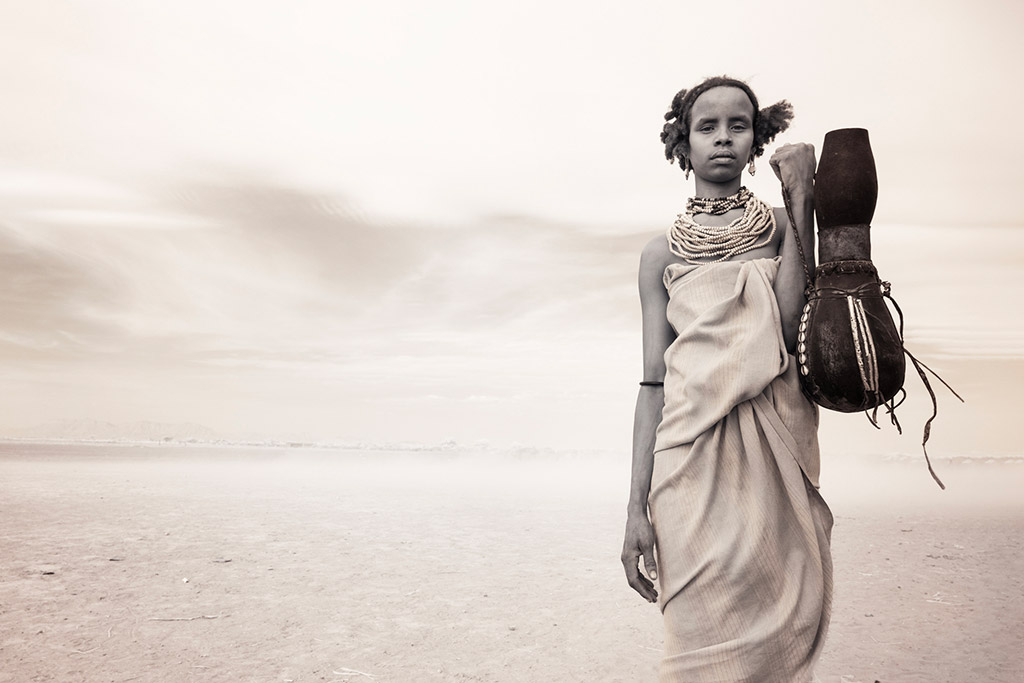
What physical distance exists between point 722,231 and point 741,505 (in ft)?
2.96

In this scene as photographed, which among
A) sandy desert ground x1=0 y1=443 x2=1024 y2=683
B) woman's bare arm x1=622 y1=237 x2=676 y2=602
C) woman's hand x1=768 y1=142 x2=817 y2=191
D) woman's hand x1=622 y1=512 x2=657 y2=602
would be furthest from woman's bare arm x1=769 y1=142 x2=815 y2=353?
sandy desert ground x1=0 y1=443 x2=1024 y2=683

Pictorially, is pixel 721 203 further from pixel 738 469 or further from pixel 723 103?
pixel 738 469

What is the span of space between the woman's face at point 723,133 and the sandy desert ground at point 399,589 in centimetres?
347

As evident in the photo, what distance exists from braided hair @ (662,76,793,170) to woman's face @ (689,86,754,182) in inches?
2.2

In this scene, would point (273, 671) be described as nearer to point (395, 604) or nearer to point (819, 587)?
point (395, 604)

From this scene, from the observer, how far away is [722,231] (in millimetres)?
2416

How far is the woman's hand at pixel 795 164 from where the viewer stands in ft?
7.20

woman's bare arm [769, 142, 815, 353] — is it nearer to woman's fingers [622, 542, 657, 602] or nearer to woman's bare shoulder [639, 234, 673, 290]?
woman's bare shoulder [639, 234, 673, 290]

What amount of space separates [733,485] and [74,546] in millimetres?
8277

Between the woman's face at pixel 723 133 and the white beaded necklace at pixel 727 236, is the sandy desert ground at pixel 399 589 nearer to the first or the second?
the white beaded necklace at pixel 727 236

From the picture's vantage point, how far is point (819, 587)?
7.00 ft

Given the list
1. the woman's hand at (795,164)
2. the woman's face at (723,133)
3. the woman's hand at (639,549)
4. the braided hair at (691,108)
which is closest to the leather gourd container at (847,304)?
the woman's hand at (795,164)

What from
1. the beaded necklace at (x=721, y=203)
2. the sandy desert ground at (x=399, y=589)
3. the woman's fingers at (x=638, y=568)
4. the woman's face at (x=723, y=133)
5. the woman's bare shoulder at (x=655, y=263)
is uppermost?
the woman's face at (x=723, y=133)

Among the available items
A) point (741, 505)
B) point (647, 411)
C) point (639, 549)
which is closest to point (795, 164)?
point (647, 411)
